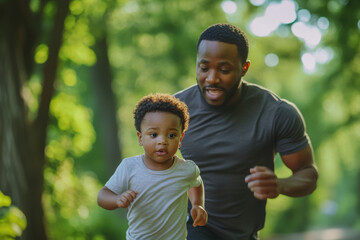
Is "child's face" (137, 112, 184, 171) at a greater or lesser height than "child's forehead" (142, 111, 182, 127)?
lesser

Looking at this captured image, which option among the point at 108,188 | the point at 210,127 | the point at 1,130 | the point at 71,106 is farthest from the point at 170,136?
the point at 71,106

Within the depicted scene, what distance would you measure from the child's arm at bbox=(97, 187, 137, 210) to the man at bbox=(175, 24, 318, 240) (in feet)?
3.30

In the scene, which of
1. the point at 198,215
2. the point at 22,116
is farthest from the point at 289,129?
the point at 22,116

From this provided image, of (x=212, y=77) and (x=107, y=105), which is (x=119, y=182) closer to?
(x=212, y=77)

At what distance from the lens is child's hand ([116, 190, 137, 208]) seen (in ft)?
7.54

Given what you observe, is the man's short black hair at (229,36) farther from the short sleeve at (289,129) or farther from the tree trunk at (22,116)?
the tree trunk at (22,116)

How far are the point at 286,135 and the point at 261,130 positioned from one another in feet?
0.51

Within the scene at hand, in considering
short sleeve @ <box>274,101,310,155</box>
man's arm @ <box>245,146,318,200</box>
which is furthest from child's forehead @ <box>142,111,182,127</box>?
short sleeve @ <box>274,101,310,155</box>

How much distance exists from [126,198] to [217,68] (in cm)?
109

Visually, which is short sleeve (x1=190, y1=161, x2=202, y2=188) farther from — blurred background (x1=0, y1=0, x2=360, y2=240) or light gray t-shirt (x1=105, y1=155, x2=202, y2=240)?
blurred background (x1=0, y1=0, x2=360, y2=240)

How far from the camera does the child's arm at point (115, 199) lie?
7.56 feet

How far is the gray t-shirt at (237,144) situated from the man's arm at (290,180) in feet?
0.22

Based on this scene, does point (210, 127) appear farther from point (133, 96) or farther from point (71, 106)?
point (133, 96)

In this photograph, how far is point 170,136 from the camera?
2420mm
